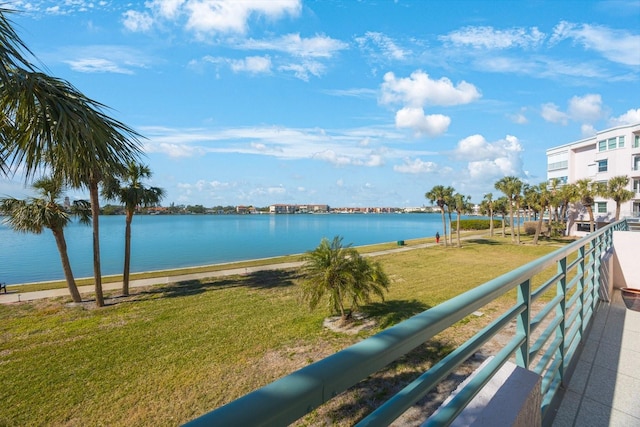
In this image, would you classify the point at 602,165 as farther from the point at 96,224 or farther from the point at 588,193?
the point at 96,224

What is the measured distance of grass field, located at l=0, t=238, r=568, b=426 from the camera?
21.7ft

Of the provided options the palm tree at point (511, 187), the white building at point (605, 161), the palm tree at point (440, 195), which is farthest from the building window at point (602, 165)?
the palm tree at point (440, 195)

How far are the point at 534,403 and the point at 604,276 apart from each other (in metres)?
5.59

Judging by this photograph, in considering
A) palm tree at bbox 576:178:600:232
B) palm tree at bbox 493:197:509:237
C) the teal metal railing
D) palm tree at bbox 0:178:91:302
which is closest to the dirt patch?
the teal metal railing

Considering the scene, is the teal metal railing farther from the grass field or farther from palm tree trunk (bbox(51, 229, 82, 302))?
palm tree trunk (bbox(51, 229, 82, 302))

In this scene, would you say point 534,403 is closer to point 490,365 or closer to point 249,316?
point 490,365

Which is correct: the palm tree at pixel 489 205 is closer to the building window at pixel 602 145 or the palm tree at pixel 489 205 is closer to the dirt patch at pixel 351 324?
the building window at pixel 602 145

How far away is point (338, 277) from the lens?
1085cm

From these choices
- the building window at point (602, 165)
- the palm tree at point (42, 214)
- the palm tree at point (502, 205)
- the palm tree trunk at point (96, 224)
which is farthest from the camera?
the palm tree at point (502, 205)

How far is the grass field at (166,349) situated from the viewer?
21.7ft

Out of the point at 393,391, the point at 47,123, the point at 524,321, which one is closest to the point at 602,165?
the point at 393,391

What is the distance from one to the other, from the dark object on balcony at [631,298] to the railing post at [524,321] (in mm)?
5396

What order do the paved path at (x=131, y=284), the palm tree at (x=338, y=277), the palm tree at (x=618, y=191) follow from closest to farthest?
the palm tree at (x=338, y=277) < the paved path at (x=131, y=284) < the palm tree at (x=618, y=191)

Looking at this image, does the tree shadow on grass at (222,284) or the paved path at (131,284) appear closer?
the paved path at (131,284)
